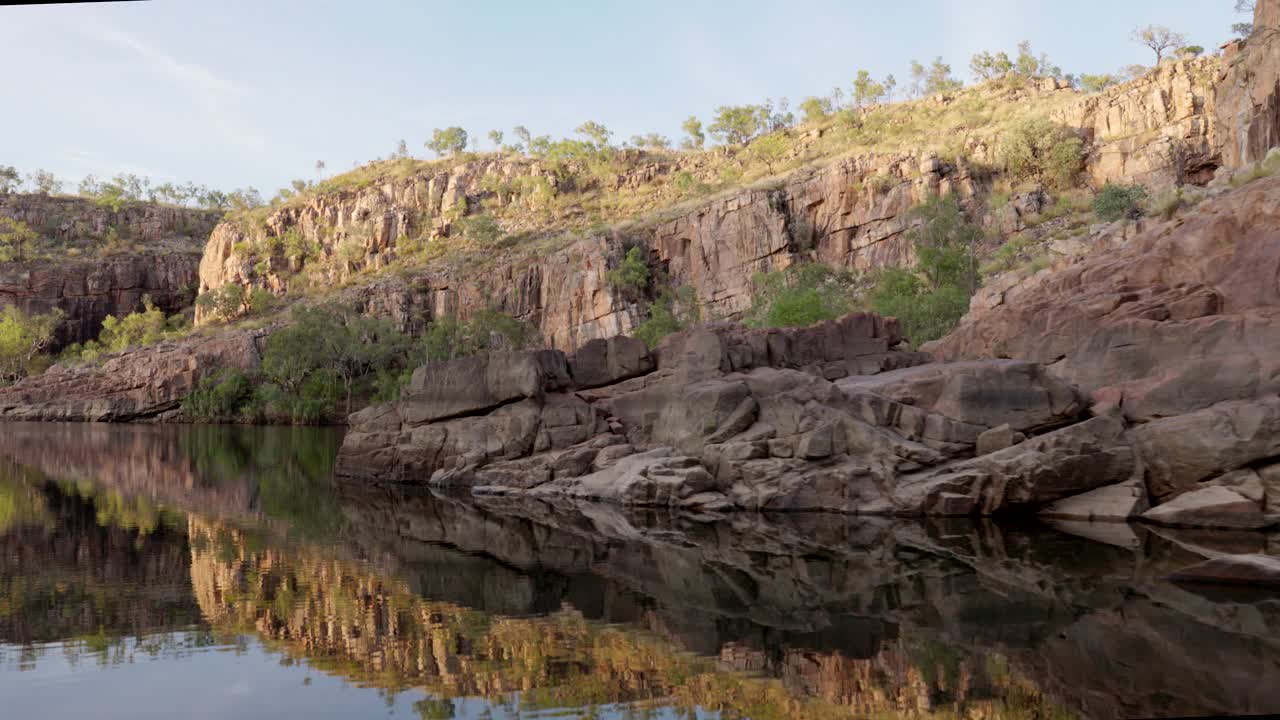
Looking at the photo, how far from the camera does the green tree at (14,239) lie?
114m

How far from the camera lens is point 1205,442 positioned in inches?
667

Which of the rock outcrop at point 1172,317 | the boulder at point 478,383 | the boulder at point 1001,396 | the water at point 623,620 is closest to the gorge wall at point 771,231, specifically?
the rock outcrop at point 1172,317

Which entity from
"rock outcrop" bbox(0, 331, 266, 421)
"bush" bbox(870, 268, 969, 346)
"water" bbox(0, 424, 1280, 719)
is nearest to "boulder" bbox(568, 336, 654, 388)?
"water" bbox(0, 424, 1280, 719)

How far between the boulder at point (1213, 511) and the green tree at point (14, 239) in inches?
5317

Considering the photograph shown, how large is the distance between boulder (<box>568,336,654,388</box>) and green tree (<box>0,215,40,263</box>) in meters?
117

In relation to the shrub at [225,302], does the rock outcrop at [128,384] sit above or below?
below

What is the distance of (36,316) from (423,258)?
158 feet

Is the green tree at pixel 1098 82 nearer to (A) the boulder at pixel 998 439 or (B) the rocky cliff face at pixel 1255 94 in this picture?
(B) the rocky cliff face at pixel 1255 94

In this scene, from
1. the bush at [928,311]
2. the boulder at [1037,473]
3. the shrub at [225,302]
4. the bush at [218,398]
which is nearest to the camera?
the boulder at [1037,473]

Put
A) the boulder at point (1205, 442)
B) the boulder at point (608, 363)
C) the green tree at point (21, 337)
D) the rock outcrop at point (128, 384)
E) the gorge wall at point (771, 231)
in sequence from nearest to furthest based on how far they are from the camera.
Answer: the boulder at point (1205, 442), the boulder at point (608, 363), the gorge wall at point (771, 231), the rock outcrop at point (128, 384), the green tree at point (21, 337)

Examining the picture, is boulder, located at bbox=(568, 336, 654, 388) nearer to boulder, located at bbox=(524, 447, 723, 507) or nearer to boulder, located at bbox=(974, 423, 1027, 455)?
boulder, located at bbox=(524, 447, 723, 507)

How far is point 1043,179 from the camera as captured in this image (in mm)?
69500

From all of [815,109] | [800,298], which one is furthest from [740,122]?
[800,298]

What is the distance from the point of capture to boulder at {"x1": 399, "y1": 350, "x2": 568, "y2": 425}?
27500 mm
